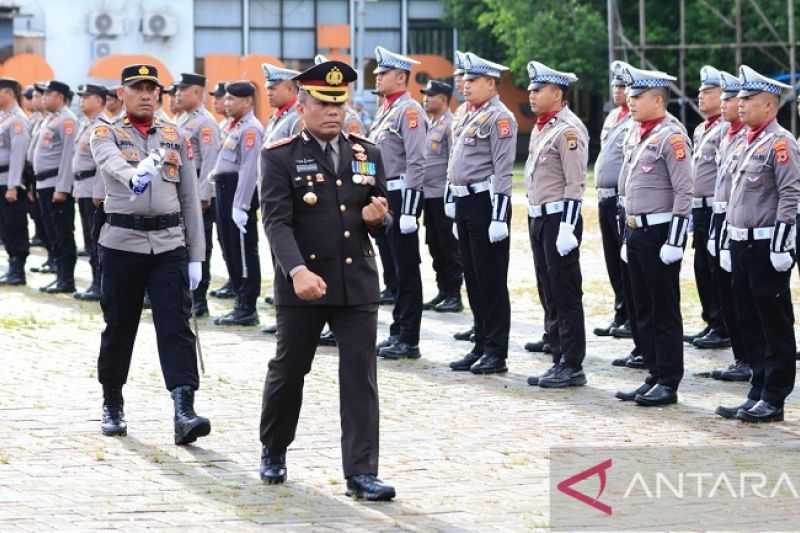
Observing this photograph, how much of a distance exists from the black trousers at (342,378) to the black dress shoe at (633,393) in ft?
9.82

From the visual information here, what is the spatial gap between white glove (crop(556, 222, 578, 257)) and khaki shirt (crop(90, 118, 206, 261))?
8.42 feet

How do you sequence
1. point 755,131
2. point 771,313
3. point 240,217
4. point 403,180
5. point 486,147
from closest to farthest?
point 771,313 → point 755,131 → point 486,147 → point 403,180 → point 240,217

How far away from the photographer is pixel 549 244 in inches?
443

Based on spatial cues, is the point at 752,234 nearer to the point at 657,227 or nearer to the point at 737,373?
the point at 657,227

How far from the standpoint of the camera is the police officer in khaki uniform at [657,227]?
412 inches

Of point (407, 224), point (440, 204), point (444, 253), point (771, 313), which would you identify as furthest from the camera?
point (444, 253)

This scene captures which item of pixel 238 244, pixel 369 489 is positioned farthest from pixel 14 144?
pixel 369 489

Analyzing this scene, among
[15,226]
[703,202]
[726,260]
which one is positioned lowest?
[15,226]

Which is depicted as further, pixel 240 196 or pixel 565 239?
pixel 240 196

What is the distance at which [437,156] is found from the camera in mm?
14891

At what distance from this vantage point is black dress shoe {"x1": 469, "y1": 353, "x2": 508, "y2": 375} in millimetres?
11789

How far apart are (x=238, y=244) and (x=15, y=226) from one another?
13.9 ft

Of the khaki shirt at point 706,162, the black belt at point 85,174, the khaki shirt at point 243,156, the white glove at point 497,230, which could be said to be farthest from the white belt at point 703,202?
the black belt at point 85,174

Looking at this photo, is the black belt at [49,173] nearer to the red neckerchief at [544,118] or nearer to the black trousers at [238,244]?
the black trousers at [238,244]
